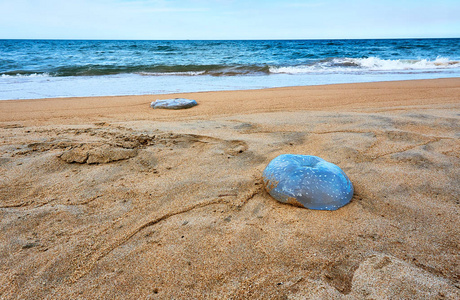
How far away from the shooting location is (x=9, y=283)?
1.28 m

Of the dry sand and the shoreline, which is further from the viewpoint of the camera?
the shoreline

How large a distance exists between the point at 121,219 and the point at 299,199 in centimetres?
119

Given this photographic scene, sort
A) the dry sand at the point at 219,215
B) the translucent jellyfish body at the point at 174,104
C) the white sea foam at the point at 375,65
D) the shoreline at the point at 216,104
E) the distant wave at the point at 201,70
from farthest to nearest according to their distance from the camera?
1. the white sea foam at the point at 375,65
2. the distant wave at the point at 201,70
3. the translucent jellyfish body at the point at 174,104
4. the shoreline at the point at 216,104
5. the dry sand at the point at 219,215

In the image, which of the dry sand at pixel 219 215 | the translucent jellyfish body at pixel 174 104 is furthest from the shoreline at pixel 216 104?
the dry sand at pixel 219 215

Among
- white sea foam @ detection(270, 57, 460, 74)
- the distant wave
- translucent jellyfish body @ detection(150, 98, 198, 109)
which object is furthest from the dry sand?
white sea foam @ detection(270, 57, 460, 74)

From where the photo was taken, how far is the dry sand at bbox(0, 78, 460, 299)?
4.28 feet

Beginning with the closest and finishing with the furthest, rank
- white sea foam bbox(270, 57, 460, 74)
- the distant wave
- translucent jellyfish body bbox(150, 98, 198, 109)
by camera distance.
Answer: translucent jellyfish body bbox(150, 98, 198, 109)
the distant wave
white sea foam bbox(270, 57, 460, 74)

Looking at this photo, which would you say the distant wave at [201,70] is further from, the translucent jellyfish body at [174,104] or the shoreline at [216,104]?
the translucent jellyfish body at [174,104]

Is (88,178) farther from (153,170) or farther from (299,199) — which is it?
(299,199)

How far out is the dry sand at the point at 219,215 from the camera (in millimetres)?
1306

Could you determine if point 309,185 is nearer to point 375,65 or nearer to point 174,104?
point 174,104

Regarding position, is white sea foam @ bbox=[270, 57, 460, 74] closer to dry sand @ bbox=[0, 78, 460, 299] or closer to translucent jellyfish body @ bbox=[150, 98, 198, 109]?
translucent jellyfish body @ bbox=[150, 98, 198, 109]

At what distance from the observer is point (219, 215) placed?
5.93 feet

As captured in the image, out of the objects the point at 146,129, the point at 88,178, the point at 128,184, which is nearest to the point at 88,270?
the point at 128,184
